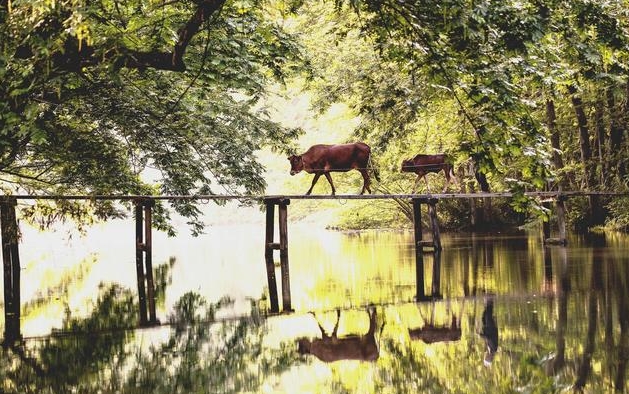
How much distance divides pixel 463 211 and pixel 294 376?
2972cm

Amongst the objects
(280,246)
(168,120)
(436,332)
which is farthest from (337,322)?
(280,246)

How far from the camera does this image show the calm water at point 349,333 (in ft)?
18.8

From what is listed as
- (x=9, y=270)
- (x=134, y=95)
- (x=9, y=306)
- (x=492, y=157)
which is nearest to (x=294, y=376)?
(x=492, y=157)

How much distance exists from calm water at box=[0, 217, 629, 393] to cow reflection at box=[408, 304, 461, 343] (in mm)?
32

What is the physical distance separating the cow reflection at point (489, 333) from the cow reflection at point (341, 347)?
0.94 metres

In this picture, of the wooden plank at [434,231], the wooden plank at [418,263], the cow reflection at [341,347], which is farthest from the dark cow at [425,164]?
the cow reflection at [341,347]

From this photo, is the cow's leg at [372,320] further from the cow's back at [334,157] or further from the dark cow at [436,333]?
the cow's back at [334,157]

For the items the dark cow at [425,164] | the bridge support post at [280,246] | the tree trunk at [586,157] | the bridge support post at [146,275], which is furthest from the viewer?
the tree trunk at [586,157]

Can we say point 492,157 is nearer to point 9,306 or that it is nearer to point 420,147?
point 9,306

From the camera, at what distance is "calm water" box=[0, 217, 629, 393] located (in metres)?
5.74

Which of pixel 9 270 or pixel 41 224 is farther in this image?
pixel 41 224

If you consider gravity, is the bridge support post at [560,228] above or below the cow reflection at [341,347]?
above

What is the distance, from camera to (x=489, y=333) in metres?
7.53

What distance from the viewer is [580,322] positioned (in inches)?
307
